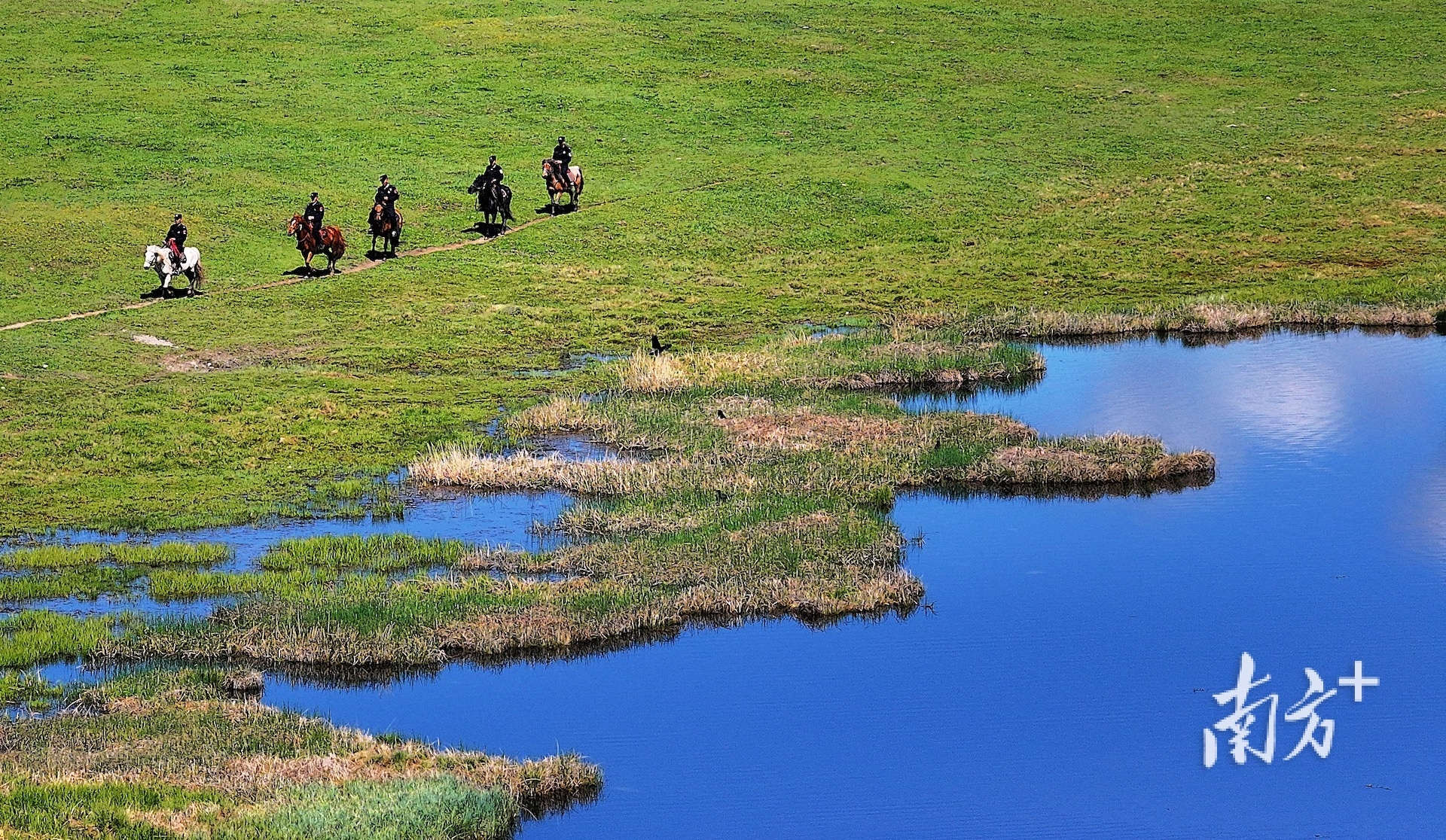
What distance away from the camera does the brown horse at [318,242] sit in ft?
151

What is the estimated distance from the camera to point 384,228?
157 ft

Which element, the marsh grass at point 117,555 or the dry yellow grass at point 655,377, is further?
the dry yellow grass at point 655,377

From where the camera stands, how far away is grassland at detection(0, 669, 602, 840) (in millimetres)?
16172

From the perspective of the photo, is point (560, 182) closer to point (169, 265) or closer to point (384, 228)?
point (384, 228)

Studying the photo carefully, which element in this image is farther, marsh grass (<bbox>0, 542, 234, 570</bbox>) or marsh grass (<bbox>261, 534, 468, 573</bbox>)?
marsh grass (<bbox>0, 542, 234, 570</bbox>)

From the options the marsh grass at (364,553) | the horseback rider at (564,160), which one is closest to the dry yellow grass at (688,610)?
the marsh grass at (364,553)

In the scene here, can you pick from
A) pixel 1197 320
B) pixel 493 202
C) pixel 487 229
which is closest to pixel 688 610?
pixel 1197 320

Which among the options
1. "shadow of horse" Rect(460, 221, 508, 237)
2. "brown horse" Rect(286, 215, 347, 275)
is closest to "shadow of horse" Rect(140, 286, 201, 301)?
"brown horse" Rect(286, 215, 347, 275)

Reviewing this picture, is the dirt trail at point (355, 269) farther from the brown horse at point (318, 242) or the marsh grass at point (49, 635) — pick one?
the marsh grass at point (49, 635)

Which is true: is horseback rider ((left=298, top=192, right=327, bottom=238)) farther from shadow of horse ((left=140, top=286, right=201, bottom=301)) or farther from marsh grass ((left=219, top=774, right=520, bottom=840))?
marsh grass ((left=219, top=774, right=520, bottom=840))

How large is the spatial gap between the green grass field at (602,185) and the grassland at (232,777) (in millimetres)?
8990

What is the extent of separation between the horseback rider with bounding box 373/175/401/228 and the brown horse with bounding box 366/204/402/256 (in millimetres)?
22

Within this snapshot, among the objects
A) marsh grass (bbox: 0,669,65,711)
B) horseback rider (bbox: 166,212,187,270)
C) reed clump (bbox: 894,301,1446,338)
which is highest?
horseback rider (bbox: 166,212,187,270)

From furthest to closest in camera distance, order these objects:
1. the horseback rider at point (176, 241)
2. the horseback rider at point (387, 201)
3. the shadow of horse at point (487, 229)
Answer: the shadow of horse at point (487, 229)
the horseback rider at point (387, 201)
the horseback rider at point (176, 241)
